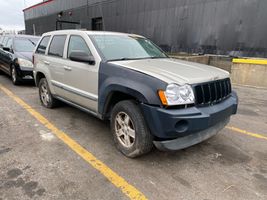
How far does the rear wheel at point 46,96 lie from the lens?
16.7 feet

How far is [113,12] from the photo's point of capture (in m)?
20.4

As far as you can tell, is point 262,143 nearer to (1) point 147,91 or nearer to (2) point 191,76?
(2) point 191,76

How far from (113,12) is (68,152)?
19250 mm

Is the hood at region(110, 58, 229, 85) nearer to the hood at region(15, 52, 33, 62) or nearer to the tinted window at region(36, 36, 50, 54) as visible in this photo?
the tinted window at region(36, 36, 50, 54)

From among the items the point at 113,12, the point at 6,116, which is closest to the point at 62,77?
the point at 6,116

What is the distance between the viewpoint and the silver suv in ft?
8.60

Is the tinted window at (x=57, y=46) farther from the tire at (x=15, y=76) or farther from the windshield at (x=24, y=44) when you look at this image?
the windshield at (x=24, y=44)

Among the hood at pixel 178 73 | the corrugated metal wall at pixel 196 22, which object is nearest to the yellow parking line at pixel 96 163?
the hood at pixel 178 73

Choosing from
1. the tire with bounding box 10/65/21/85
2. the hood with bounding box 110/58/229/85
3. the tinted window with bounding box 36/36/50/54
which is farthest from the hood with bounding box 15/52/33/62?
the hood with bounding box 110/58/229/85

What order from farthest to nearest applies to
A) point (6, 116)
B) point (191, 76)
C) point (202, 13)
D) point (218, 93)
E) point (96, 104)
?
point (202, 13) < point (6, 116) < point (96, 104) < point (218, 93) < point (191, 76)

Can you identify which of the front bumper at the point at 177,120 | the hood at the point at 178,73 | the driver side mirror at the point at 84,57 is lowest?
the front bumper at the point at 177,120

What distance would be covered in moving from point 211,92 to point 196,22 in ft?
37.5

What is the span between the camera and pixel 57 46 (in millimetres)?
Answer: 4586

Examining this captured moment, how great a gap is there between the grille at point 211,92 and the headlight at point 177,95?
12cm
